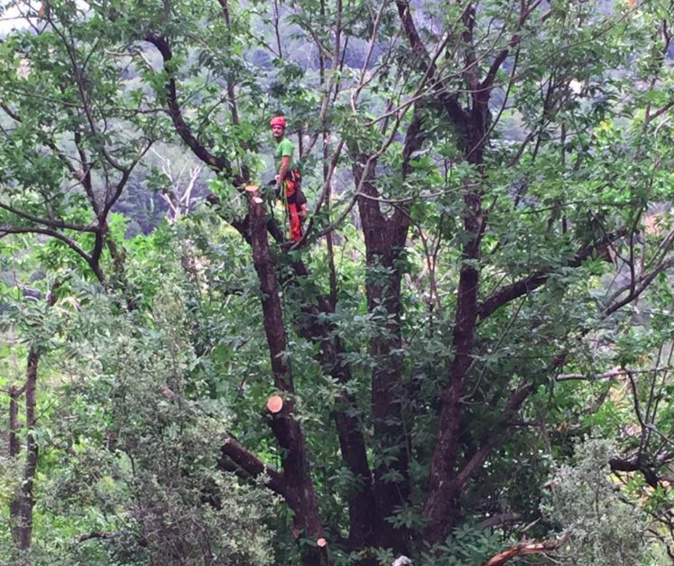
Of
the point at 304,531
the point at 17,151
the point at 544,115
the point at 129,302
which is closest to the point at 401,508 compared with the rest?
the point at 304,531

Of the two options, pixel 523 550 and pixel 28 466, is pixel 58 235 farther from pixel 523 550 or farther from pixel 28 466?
pixel 523 550

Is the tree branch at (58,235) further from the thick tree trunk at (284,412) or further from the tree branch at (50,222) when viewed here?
the thick tree trunk at (284,412)

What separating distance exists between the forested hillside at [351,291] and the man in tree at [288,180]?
0.08m

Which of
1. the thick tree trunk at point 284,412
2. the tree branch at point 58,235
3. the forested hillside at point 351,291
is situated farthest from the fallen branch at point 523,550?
the tree branch at point 58,235

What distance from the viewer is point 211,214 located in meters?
6.72

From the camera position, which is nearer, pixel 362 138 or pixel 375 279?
pixel 362 138

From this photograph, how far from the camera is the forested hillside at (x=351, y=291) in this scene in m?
5.39

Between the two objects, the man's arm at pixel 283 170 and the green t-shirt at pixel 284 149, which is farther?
the green t-shirt at pixel 284 149

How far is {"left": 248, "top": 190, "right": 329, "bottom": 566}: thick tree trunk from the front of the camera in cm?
605

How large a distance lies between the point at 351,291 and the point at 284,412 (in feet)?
7.83

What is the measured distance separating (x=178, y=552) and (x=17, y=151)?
11.4ft

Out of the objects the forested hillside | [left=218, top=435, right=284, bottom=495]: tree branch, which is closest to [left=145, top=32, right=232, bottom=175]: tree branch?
the forested hillside

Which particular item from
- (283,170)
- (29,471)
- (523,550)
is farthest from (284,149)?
(29,471)

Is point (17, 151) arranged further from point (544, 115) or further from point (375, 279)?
point (544, 115)
